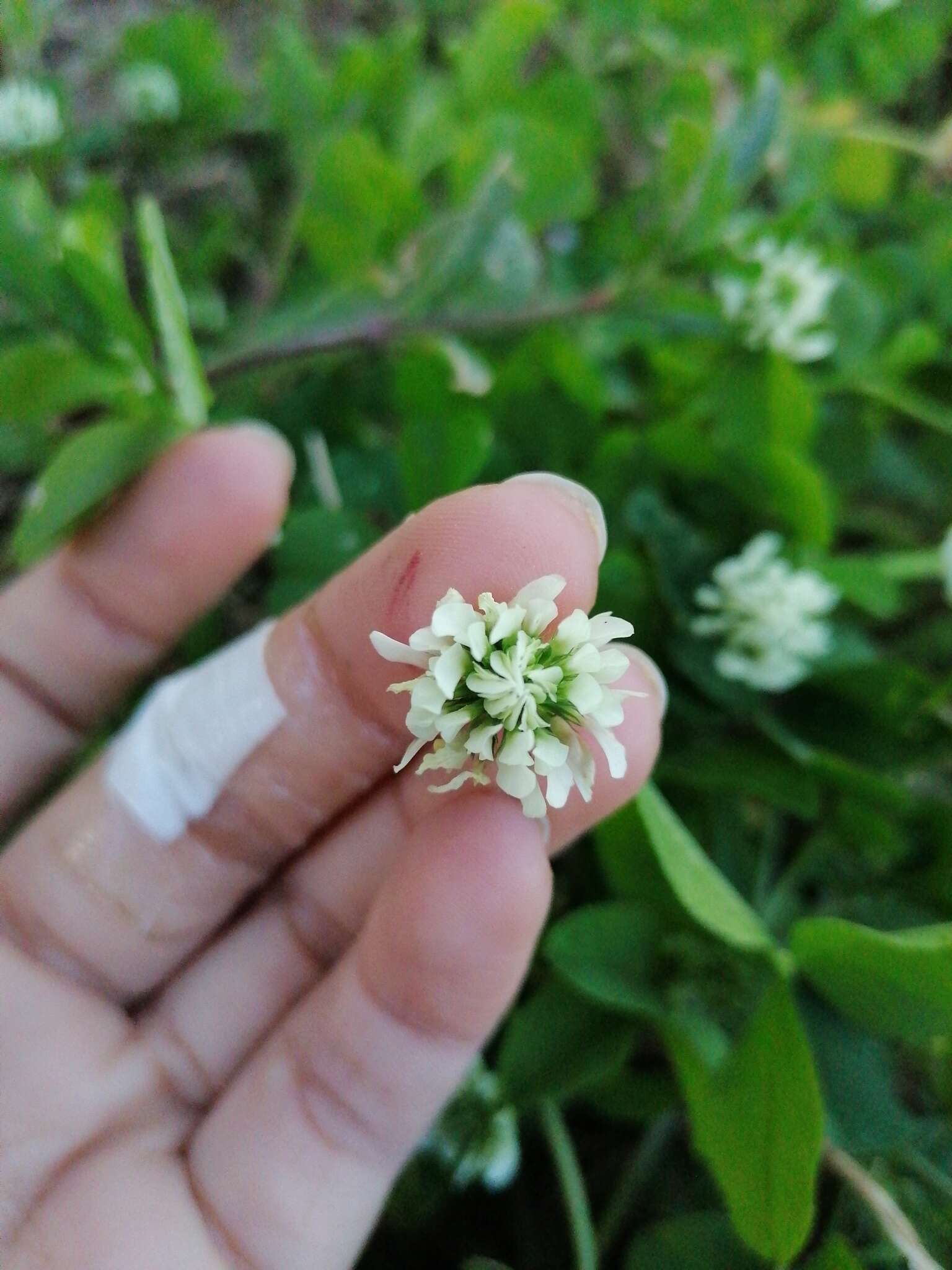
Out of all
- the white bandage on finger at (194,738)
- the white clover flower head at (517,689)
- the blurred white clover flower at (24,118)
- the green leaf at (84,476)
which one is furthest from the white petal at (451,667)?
the blurred white clover flower at (24,118)

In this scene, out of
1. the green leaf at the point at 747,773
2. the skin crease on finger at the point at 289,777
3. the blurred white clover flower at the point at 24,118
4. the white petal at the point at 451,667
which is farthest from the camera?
the blurred white clover flower at the point at 24,118

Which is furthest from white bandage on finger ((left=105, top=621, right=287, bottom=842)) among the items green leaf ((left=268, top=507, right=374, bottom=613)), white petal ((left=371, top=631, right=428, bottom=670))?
white petal ((left=371, top=631, right=428, bottom=670))

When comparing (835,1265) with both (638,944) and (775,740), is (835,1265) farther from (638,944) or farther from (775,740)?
(775,740)

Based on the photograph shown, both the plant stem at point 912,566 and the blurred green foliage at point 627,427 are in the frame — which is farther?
the plant stem at point 912,566

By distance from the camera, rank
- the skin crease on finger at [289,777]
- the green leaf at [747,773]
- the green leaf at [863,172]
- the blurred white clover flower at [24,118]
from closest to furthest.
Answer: the skin crease on finger at [289,777] < the green leaf at [747,773] < the blurred white clover flower at [24,118] < the green leaf at [863,172]

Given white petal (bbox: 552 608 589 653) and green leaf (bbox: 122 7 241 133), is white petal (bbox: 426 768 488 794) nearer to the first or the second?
white petal (bbox: 552 608 589 653)

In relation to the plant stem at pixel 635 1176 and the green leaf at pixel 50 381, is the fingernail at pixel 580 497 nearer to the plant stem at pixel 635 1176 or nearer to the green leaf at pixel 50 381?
the green leaf at pixel 50 381

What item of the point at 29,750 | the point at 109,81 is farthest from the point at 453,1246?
the point at 109,81
